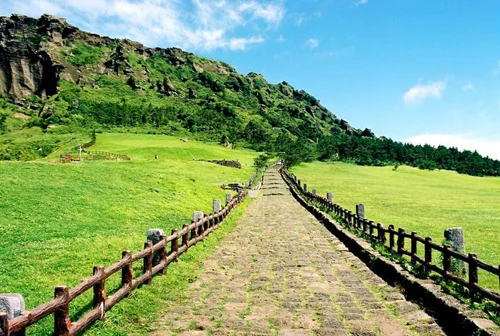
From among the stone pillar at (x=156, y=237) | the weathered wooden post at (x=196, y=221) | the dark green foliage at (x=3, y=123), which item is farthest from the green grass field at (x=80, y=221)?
the dark green foliage at (x=3, y=123)

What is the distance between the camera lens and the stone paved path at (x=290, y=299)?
862 centimetres

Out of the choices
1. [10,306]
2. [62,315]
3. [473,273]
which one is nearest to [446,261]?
[473,273]

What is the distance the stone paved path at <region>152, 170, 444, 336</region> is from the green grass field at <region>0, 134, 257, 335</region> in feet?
3.21

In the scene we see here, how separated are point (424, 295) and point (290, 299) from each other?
3229 millimetres

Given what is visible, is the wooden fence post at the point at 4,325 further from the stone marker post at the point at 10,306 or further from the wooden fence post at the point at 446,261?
the wooden fence post at the point at 446,261

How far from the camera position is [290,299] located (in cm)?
1069

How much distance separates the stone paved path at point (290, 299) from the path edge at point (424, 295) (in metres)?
0.28

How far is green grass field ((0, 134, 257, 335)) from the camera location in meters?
10.9

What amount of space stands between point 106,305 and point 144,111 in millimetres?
184845

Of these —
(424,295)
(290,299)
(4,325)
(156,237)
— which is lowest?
(290,299)

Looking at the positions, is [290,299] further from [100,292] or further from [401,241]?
[401,241]

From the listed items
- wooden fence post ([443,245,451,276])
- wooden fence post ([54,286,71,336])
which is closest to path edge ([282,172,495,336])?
wooden fence post ([443,245,451,276])

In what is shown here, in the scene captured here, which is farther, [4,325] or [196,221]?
[196,221]

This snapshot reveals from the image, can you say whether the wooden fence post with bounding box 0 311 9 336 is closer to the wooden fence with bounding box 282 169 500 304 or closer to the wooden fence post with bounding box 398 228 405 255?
the wooden fence with bounding box 282 169 500 304
